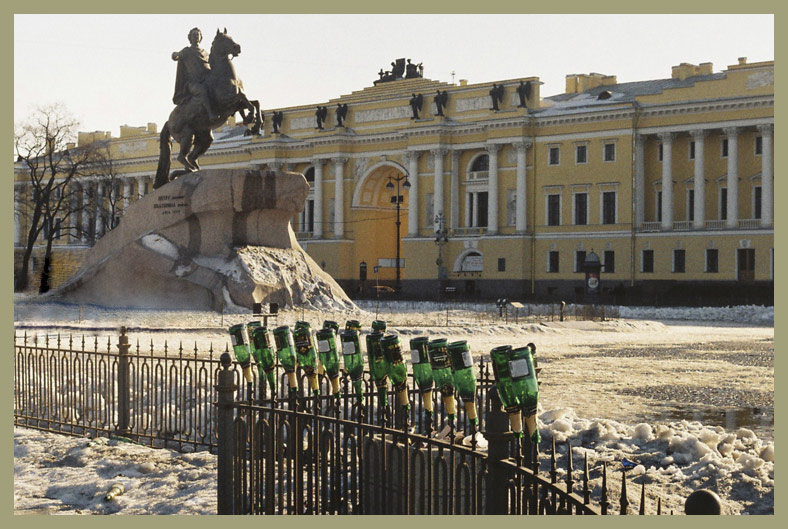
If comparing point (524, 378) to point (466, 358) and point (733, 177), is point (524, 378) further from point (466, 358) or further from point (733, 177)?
point (733, 177)

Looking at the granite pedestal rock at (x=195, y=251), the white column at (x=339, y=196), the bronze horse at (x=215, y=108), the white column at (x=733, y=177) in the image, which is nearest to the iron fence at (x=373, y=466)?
the granite pedestal rock at (x=195, y=251)

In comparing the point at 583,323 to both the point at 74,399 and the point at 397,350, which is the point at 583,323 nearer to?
the point at 74,399

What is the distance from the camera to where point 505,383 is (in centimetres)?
606

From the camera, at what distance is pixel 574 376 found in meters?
18.4

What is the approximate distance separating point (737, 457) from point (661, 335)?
21590 mm

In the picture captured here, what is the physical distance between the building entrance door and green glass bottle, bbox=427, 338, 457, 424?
2089 inches

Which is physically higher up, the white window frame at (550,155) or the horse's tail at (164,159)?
the white window frame at (550,155)

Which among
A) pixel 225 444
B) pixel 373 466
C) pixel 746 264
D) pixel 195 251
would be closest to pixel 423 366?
pixel 373 466

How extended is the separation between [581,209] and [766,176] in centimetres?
1006

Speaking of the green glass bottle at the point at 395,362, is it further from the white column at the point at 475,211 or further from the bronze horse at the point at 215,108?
the white column at the point at 475,211

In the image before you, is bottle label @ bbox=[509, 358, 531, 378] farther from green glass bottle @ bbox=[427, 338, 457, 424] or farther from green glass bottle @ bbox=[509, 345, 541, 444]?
green glass bottle @ bbox=[427, 338, 457, 424]

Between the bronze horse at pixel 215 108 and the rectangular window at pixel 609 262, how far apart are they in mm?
37819

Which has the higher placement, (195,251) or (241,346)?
(195,251)

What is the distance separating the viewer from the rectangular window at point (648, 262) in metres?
61.1
